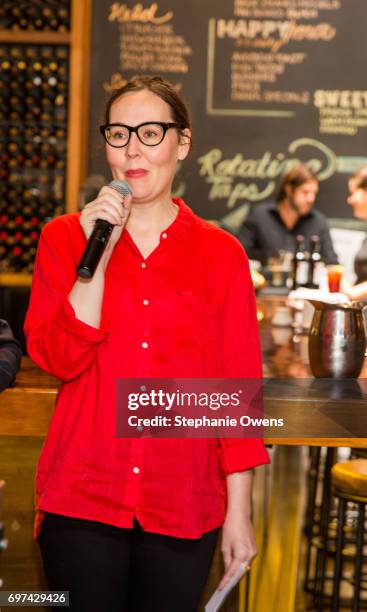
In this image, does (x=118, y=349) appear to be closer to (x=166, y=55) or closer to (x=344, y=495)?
(x=344, y=495)

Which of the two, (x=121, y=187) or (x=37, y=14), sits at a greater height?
(x=37, y=14)

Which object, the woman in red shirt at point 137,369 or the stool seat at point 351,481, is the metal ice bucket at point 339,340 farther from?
the woman in red shirt at point 137,369

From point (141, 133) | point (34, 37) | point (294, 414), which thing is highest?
point (34, 37)

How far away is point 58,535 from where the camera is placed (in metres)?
1.57

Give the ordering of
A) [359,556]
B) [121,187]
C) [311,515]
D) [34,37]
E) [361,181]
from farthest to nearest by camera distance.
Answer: [34,37] → [361,181] → [311,515] → [359,556] → [121,187]

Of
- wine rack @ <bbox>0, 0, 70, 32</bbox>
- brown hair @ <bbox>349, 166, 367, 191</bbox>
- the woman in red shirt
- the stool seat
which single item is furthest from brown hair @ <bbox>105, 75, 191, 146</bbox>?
wine rack @ <bbox>0, 0, 70, 32</bbox>

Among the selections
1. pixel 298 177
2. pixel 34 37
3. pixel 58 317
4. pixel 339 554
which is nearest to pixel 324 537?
pixel 339 554

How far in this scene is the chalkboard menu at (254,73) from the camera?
6.59m

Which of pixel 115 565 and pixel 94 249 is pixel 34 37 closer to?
pixel 94 249

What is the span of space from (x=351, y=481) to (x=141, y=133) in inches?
52.4

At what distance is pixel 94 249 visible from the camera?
1477mm

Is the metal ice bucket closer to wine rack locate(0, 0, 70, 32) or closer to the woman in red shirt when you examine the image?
the woman in red shirt

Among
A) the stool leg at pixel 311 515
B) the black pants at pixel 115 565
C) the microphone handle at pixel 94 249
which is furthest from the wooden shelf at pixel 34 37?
the black pants at pixel 115 565

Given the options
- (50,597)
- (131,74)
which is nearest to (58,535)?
(50,597)
